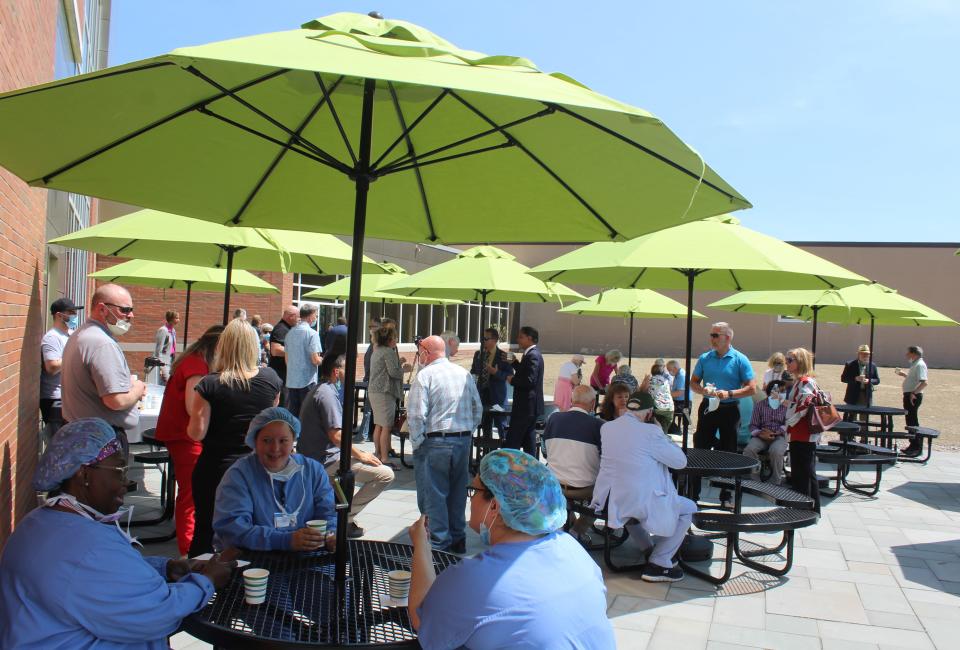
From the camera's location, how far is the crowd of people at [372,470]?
6.66ft

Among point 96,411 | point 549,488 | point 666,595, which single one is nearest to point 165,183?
point 96,411

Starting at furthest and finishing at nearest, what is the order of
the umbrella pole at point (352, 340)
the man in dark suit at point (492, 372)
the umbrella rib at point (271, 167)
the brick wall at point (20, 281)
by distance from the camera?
the man in dark suit at point (492, 372) < the brick wall at point (20, 281) < the umbrella rib at point (271, 167) < the umbrella pole at point (352, 340)

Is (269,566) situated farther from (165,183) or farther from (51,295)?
(51,295)

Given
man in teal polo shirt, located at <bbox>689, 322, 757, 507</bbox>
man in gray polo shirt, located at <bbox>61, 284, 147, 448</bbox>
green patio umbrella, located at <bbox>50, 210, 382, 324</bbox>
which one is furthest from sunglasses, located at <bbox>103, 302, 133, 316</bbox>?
man in teal polo shirt, located at <bbox>689, 322, 757, 507</bbox>

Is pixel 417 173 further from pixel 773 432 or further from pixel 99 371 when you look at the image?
pixel 773 432

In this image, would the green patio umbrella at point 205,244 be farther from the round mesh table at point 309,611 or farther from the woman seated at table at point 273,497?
the round mesh table at point 309,611

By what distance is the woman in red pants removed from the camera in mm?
4480

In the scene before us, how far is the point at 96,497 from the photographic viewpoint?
87.1 inches

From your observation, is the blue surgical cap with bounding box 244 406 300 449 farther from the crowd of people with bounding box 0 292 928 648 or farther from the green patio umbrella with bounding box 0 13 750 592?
the green patio umbrella with bounding box 0 13 750 592

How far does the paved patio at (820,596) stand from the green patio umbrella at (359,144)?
241 centimetres

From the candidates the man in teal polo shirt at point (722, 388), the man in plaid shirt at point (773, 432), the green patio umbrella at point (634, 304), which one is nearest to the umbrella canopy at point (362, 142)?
the man in teal polo shirt at point (722, 388)

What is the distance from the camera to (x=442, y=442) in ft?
17.6

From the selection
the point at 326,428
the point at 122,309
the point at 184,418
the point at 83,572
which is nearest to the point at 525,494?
the point at 83,572

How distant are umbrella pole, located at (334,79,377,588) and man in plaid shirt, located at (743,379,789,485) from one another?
6.68m
